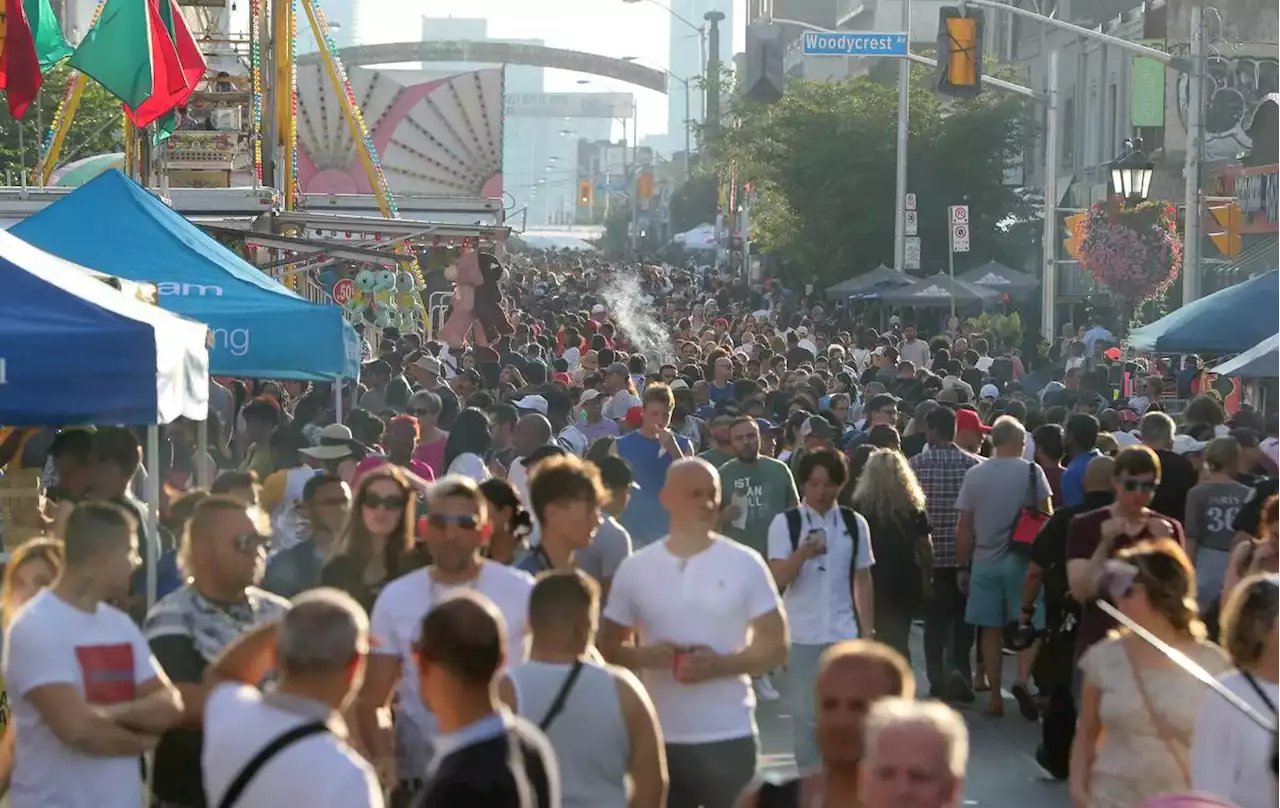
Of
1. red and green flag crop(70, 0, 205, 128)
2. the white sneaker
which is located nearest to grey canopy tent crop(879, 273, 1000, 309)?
red and green flag crop(70, 0, 205, 128)

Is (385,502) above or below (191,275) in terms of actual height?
below

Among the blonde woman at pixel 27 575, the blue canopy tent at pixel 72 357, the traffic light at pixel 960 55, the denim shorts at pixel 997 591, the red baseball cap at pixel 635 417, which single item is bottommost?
the denim shorts at pixel 997 591

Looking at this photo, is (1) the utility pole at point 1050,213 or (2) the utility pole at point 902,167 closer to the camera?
(1) the utility pole at point 1050,213

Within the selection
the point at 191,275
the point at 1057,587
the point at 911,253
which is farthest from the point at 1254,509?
the point at 911,253

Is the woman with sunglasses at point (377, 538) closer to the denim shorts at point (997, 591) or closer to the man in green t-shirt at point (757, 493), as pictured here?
the man in green t-shirt at point (757, 493)

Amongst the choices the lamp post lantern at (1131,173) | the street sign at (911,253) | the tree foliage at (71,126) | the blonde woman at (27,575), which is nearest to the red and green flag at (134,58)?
the blonde woman at (27,575)

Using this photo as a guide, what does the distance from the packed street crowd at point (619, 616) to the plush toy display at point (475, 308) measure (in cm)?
1029

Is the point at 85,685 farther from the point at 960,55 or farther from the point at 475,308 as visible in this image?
the point at 960,55

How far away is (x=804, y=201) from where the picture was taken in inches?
1891

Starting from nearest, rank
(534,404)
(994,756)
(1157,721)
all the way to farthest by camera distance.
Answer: (1157,721) → (994,756) → (534,404)

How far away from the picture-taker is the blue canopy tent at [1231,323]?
1773 centimetres

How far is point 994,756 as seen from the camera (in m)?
11.0

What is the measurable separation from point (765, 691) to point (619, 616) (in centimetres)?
582

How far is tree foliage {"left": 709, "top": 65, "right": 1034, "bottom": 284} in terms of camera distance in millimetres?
47250
